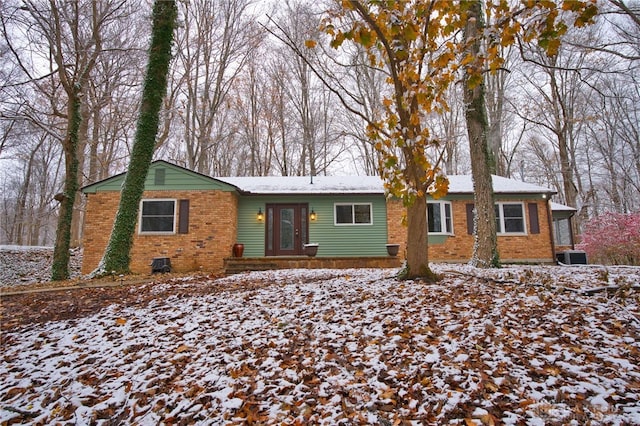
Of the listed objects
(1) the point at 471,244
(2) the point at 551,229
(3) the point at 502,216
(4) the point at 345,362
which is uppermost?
(3) the point at 502,216

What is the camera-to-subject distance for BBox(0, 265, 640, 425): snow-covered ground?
→ 7.07 ft

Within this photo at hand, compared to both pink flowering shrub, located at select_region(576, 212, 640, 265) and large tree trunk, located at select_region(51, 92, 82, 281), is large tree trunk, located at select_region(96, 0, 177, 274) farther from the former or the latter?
pink flowering shrub, located at select_region(576, 212, 640, 265)

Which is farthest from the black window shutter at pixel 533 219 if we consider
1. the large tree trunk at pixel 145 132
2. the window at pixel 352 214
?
the large tree trunk at pixel 145 132

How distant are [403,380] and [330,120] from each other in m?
17.8

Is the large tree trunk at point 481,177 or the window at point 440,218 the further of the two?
the window at point 440,218

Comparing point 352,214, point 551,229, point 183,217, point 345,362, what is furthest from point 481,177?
point 183,217

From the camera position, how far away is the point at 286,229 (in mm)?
11656

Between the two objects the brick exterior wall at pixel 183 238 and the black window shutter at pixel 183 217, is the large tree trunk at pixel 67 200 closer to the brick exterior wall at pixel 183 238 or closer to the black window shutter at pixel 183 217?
the brick exterior wall at pixel 183 238

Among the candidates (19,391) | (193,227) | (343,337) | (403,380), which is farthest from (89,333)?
(193,227)

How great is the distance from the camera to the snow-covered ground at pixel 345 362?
2154 mm

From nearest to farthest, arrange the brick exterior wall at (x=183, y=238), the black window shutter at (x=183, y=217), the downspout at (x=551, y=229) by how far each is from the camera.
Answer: the brick exterior wall at (x=183, y=238) → the black window shutter at (x=183, y=217) → the downspout at (x=551, y=229)

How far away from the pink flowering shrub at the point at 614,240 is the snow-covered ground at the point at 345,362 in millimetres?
8598

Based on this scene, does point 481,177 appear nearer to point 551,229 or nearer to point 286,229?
point 551,229

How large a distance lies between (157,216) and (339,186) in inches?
247
